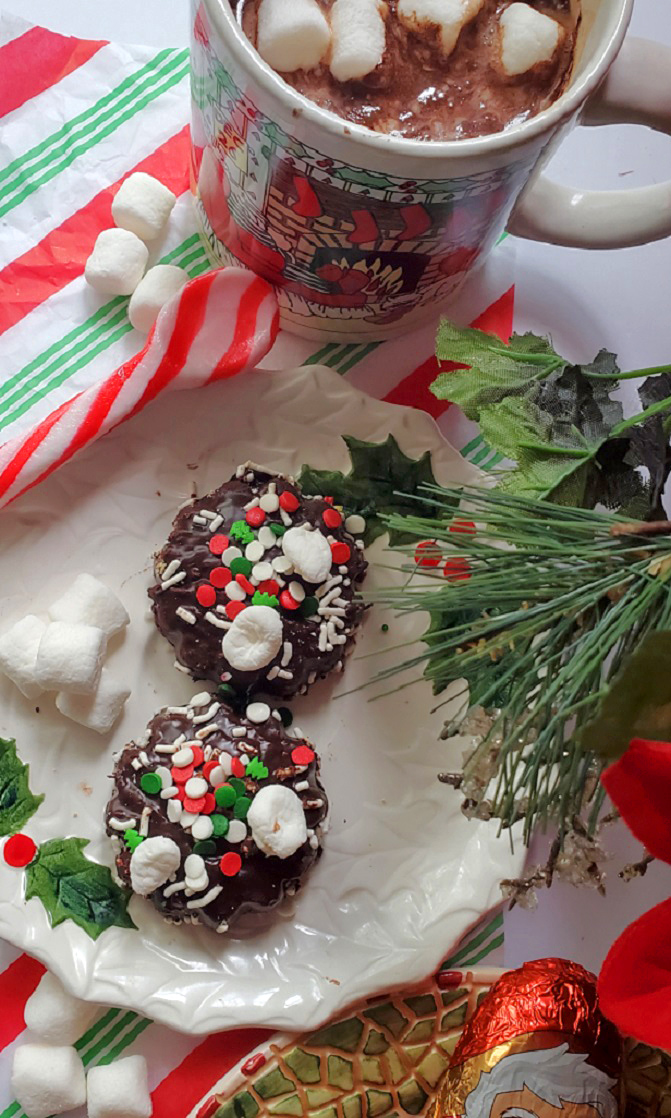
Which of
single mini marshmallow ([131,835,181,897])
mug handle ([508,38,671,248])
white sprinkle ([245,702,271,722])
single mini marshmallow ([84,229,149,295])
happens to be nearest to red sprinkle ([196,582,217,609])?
white sprinkle ([245,702,271,722])

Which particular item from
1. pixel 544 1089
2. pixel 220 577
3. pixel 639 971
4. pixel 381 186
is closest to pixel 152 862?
pixel 220 577

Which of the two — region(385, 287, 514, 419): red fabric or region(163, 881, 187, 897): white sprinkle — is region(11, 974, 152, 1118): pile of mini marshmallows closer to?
region(163, 881, 187, 897): white sprinkle

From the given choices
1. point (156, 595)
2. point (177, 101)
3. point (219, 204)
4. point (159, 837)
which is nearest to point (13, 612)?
point (156, 595)

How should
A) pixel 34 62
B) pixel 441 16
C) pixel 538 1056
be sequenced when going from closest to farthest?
pixel 441 16 < pixel 538 1056 < pixel 34 62

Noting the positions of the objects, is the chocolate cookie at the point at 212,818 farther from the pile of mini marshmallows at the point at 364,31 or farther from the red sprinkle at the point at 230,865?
the pile of mini marshmallows at the point at 364,31

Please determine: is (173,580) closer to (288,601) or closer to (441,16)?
(288,601)

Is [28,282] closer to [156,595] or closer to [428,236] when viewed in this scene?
[156,595]
